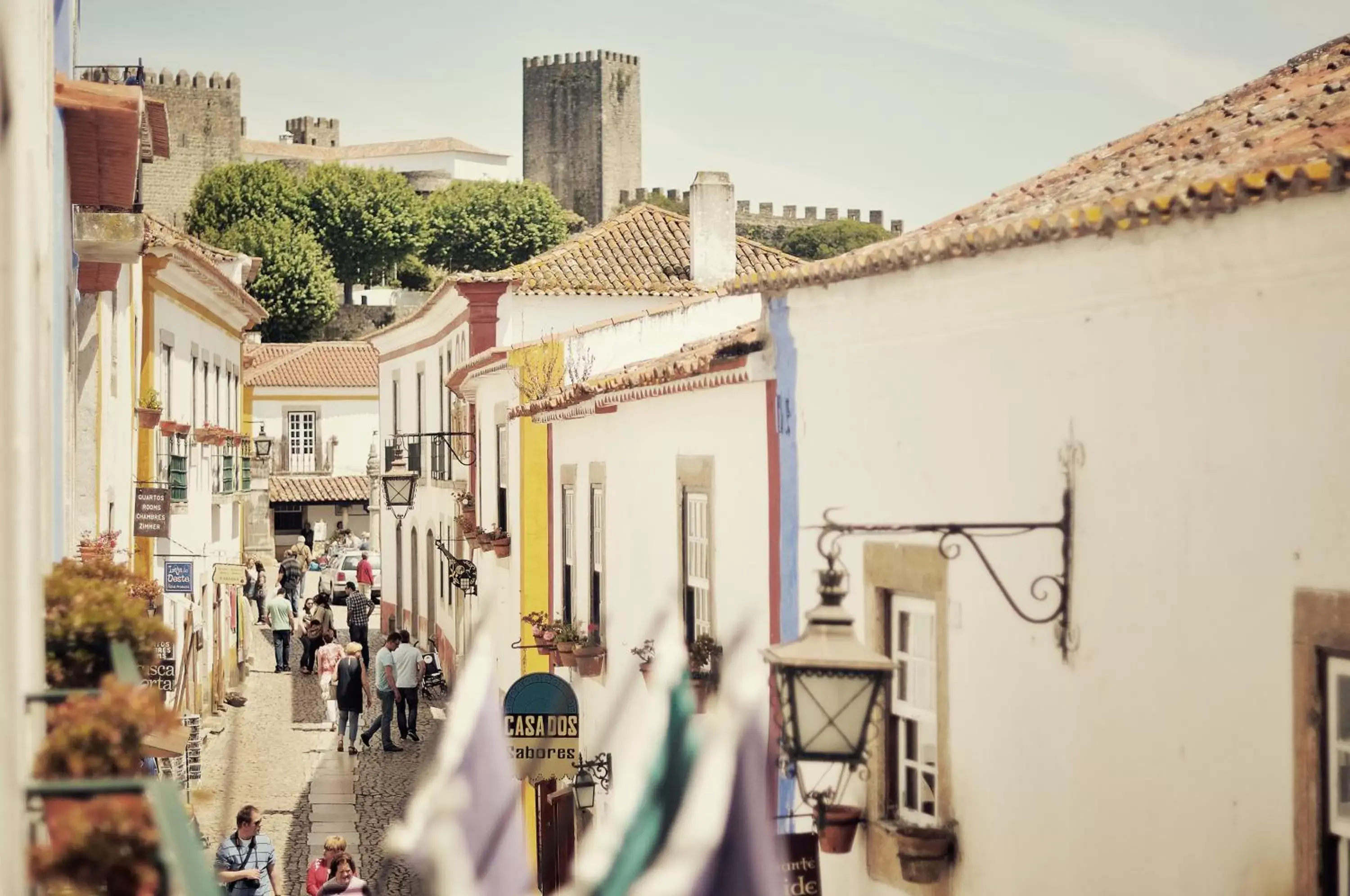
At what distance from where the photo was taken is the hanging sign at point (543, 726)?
46.5 ft

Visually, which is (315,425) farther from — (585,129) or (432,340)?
(585,129)

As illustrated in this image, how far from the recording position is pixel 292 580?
36.6 m

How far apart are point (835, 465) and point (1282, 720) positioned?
3.56 metres

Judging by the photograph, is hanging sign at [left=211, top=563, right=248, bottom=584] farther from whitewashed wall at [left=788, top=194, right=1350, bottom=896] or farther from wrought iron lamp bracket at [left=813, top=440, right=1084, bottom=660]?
wrought iron lamp bracket at [left=813, top=440, right=1084, bottom=660]

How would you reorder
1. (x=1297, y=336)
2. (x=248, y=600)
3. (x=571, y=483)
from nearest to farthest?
1. (x=1297, y=336)
2. (x=571, y=483)
3. (x=248, y=600)

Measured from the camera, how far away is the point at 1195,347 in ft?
20.5

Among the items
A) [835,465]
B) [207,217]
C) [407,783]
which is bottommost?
[407,783]

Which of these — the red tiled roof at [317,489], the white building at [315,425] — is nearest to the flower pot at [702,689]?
the white building at [315,425]

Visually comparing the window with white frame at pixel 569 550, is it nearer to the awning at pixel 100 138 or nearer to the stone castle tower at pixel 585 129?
the awning at pixel 100 138

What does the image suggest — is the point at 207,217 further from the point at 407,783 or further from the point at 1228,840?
the point at 1228,840

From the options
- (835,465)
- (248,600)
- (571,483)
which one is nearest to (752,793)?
(835,465)

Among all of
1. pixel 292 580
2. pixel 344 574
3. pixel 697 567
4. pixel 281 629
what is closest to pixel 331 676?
pixel 281 629

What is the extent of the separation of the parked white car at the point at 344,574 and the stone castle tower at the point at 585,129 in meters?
56.7

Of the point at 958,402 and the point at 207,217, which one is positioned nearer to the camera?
the point at 958,402
